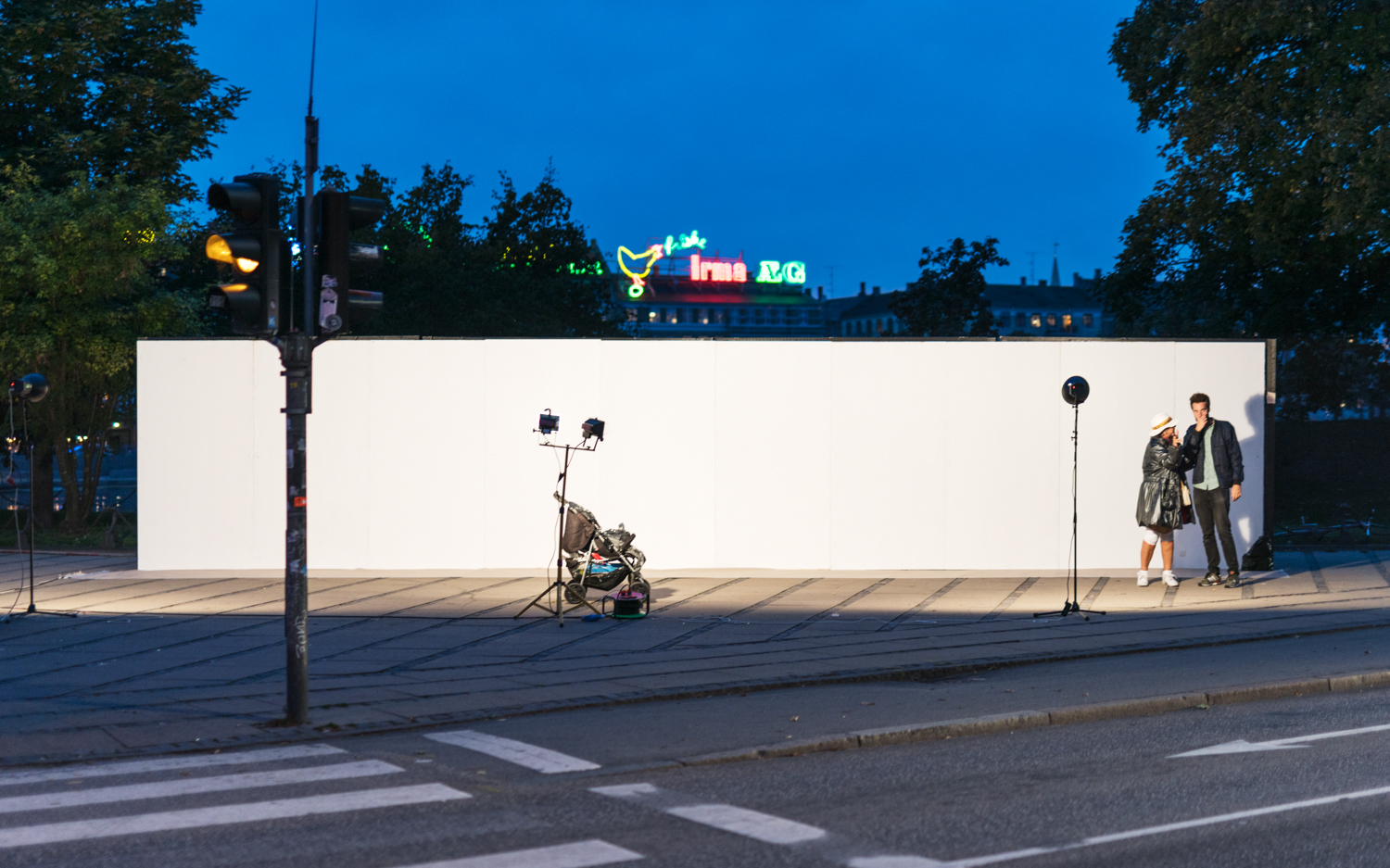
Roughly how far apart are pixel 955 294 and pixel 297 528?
46120 millimetres

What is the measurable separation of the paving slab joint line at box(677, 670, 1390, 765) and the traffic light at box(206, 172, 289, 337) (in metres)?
3.65

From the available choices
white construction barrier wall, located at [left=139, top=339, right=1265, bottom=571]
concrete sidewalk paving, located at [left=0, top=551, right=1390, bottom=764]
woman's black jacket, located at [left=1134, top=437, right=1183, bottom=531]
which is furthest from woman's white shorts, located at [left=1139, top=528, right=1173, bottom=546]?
white construction barrier wall, located at [left=139, top=339, right=1265, bottom=571]

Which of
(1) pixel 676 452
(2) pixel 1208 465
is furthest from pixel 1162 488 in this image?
(1) pixel 676 452

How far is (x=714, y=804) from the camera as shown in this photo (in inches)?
253

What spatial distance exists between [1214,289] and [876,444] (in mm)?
19489

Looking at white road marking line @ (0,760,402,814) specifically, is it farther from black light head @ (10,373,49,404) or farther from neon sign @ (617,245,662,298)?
neon sign @ (617,245,662,298)

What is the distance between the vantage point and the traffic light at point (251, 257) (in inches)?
314

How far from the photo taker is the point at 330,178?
174ft

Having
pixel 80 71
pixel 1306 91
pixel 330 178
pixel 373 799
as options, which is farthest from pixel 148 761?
pixel 330 178

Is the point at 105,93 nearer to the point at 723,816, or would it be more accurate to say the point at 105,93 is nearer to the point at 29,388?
the point at 29,388

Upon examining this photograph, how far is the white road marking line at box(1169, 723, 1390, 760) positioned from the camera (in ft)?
24.8

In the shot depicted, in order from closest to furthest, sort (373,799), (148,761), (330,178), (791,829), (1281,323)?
1. (791,829)
2. (373,799)
3. (148,761)
4. (1281,323)
5. (330,178)

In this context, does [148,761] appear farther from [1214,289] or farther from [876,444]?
[1214,289]

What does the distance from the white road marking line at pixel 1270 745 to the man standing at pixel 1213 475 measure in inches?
283
